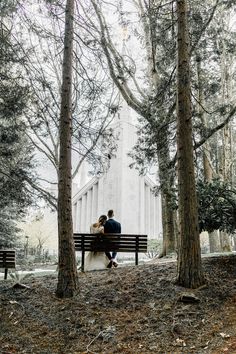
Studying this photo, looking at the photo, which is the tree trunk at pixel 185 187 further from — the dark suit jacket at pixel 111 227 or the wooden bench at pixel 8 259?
the wooden bench at pixel 8 259

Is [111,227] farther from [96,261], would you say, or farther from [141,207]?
[141,207]

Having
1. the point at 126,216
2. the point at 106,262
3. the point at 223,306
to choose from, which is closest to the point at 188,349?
the point at 223,306

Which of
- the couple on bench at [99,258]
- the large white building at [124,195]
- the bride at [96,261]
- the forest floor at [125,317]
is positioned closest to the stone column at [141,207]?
the large white building at [124,195]

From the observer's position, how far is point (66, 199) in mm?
6254

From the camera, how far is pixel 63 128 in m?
6.50

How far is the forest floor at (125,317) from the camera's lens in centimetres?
433

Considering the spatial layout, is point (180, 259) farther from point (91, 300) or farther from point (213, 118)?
point (213, 118)

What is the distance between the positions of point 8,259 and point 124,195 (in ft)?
57.0

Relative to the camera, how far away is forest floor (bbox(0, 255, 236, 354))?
4328 millimetres

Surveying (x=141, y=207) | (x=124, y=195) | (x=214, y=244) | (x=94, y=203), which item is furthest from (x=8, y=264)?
(x=94, y=203)

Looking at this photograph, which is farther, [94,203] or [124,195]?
[94,203]

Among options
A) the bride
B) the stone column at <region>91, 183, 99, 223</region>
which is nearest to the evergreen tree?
the bride

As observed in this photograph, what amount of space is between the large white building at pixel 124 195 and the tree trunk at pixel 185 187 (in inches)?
714

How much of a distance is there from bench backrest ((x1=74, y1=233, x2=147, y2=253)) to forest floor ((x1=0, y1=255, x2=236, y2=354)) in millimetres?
2077
